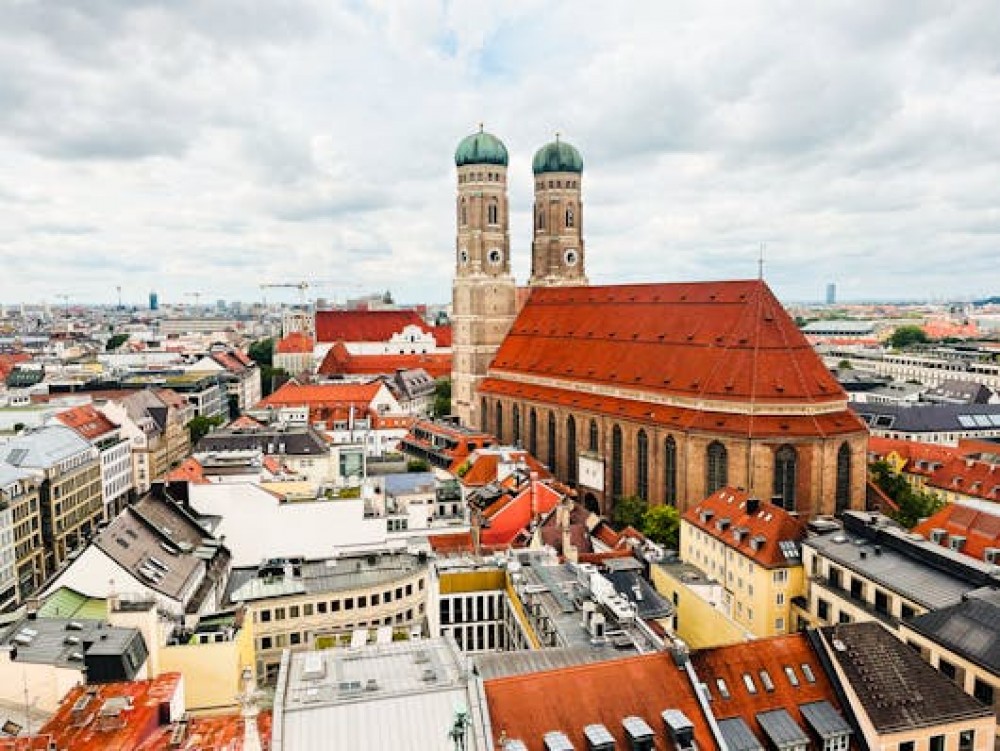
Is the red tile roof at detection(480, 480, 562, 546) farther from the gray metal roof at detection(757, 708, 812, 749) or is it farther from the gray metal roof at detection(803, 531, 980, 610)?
the gray metal roof at detection(757, 708, 812, 749)

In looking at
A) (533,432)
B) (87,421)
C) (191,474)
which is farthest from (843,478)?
(87,421)

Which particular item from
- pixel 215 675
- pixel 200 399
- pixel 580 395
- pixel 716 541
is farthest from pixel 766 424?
pixel 200 399

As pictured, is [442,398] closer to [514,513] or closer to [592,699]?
[514,513]

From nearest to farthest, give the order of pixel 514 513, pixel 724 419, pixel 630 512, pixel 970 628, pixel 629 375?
1. pixel 970 628
2. pixel 514 513
3. pixel 724 419
4. pixel 630 512
5. pixel 629 375

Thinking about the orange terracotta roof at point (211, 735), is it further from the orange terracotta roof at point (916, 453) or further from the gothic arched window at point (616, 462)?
the orange terracotta roof at point (916, 453)

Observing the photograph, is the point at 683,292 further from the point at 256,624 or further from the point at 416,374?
the point at 416,374

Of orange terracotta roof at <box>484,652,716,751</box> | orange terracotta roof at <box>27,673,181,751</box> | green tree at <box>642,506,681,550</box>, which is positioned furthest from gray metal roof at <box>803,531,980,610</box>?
orange terracotta roof at <box>27,673,181,751</box>
